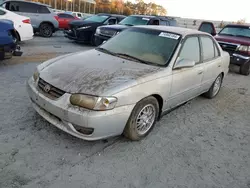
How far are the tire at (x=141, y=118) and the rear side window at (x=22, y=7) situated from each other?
9.78 meters

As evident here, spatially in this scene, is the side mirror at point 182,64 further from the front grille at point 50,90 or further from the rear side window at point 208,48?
the front grille at point 50,90

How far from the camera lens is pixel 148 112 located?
10.5ft

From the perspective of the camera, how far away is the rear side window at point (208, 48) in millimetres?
4254

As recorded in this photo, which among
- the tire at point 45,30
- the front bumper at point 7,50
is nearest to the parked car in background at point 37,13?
the tire at point 45,30

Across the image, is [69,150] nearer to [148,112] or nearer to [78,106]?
[78,106]

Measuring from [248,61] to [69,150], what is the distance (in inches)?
304

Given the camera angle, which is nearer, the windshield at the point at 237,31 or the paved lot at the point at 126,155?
the paved lot at the point at 126,155

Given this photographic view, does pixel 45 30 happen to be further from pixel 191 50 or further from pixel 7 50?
pixel 191 50

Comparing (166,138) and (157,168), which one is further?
(166,138)

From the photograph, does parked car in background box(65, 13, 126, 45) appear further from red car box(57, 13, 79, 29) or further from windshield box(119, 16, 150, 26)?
red car box(57, 13, 79, 29)

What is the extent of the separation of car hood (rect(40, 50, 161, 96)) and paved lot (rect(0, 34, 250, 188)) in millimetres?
802

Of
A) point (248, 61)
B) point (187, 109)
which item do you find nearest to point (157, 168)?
point (187, 109)

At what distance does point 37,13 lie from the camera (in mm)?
11055

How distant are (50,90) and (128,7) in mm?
57744
